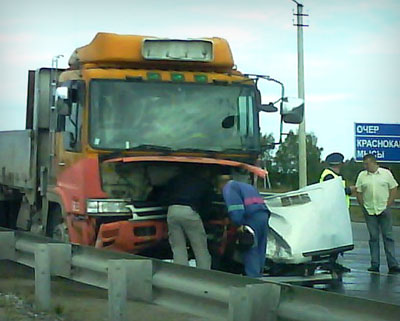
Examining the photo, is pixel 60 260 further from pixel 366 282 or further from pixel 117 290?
pixel 366 282

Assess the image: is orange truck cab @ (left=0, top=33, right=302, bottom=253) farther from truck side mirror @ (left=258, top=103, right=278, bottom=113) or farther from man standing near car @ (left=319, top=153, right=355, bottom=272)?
man standing near car @ (left=319, top=153, right=355, bottom=272)

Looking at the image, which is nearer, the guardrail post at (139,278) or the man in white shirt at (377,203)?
the guardrail post at (139,278)

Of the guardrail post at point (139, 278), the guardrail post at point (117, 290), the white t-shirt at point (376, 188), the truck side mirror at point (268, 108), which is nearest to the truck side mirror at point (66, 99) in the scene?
the truck side mirror at point (268, 108)

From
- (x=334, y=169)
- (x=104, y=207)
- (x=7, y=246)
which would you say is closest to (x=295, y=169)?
(x=334, y=169)

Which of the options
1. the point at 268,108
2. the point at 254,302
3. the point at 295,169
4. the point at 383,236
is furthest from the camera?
the point at 295,169

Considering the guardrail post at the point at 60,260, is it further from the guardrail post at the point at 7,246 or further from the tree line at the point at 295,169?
the tree line at the point at 295,169

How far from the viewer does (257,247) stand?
37.1ft

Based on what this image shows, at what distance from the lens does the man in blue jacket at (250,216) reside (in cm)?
1107

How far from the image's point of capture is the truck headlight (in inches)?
444

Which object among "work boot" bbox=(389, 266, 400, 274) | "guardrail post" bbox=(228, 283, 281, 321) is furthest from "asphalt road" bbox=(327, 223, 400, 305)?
"guardrail post" bbox=(228, 283, 281, 321)

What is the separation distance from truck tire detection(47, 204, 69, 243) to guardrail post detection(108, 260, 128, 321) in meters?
4.45

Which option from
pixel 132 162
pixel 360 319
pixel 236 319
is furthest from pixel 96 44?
pixel 360 319

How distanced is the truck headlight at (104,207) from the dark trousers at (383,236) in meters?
5.37

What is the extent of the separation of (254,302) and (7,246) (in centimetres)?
575
